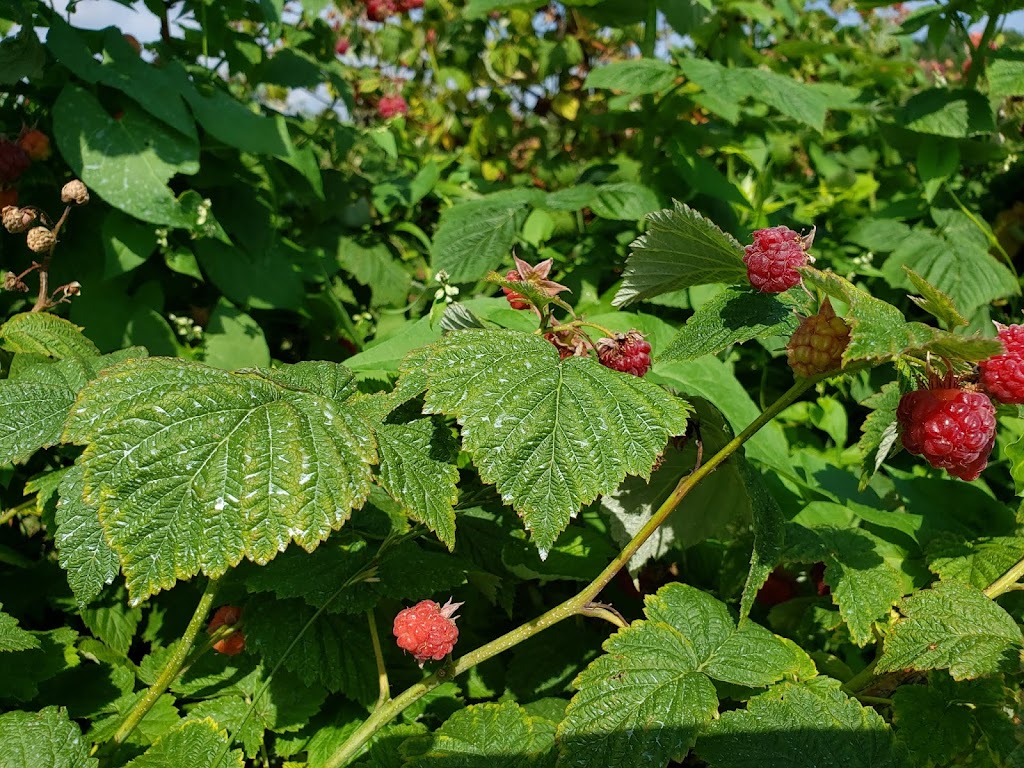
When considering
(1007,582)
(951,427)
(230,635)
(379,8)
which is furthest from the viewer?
(379,8)

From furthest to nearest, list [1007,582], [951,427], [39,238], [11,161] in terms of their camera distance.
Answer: [11,161] → [39,238] → [1007,582] → [951,427]

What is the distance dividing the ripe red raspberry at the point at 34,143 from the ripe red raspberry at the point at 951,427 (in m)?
1.70

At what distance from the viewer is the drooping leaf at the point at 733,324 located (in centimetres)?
93

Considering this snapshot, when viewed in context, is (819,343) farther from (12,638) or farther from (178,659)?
(12,638)

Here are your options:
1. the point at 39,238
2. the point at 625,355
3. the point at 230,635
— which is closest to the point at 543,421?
the point at 625,355

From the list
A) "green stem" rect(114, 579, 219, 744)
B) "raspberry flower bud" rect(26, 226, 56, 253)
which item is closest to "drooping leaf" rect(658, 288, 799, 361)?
"green stem" rect(114, 579, 219, 744)

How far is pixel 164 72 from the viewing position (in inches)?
71.3

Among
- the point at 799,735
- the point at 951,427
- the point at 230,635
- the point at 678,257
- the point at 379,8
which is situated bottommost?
the point at 230,635

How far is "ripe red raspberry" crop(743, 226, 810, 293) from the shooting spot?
90cm

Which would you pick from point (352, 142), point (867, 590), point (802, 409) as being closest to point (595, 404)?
point (867, 590)

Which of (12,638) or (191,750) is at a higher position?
(12,638)

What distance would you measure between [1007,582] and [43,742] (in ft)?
4.24

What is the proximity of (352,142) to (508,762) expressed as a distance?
1929mm

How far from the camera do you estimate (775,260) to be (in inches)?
35.5
